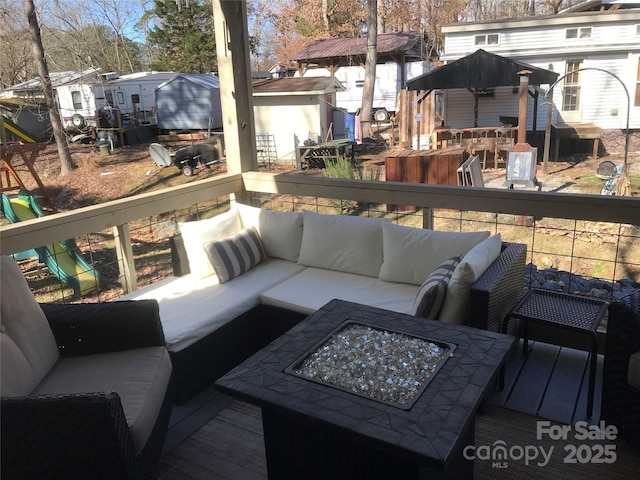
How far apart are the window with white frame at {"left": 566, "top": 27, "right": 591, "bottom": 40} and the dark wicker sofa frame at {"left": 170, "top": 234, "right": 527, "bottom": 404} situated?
10.2 metres

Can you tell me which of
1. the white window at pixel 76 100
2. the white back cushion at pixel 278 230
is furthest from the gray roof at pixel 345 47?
the white back cushion at pixel 278 230

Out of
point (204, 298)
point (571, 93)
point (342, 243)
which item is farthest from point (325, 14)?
point (204, 298)

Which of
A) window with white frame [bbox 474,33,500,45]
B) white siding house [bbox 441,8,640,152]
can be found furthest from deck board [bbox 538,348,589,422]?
window with white frame [bbox 474,33,500,45]

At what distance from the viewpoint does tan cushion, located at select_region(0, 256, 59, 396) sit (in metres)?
1.84

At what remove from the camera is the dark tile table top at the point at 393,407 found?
1309 millimetres

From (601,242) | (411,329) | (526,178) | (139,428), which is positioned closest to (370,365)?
(411,329)

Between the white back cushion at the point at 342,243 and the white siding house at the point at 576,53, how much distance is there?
9.28m

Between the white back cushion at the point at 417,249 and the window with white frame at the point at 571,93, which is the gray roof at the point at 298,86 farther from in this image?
the white back cushion at the point at 417,249

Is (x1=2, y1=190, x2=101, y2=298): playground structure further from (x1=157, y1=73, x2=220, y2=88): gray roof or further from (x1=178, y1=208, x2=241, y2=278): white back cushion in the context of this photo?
(x1=157, y1=73, x2=220, y2=88): gray roof

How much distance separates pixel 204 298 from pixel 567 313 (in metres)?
1.80

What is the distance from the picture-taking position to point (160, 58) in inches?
632

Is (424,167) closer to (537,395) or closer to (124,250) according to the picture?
(124,250)

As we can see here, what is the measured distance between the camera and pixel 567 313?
2.27 meters

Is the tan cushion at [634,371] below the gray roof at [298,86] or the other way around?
below
